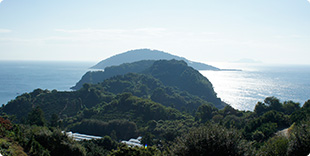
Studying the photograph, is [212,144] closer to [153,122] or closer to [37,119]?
[37,119]

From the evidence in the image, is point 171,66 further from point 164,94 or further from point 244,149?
point 244,149

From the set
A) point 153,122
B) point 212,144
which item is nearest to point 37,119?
point 153,122

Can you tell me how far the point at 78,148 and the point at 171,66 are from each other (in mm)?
104303

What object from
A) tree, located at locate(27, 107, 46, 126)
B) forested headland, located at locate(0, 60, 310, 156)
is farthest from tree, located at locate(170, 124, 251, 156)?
tree, located at locate(27, 107, 46, 126)

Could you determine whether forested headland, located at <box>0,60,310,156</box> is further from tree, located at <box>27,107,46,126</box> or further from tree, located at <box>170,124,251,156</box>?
tree, located at <box>27,107,46,126</box>

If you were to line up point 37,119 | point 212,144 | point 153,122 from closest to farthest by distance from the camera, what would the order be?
1. point 212,144
2. point 37,119
3. point 153,122

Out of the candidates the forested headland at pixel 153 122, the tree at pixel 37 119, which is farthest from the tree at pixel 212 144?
the tree at pixel 37 119

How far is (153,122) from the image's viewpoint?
1620 inches

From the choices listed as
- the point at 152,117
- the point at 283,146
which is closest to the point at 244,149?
the point at 283,146

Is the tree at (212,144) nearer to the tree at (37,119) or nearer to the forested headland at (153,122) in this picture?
the forested headland at (153,122)

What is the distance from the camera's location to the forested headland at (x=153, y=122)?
8938mm

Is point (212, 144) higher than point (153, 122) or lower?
higher

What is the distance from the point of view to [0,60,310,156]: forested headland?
8938mm

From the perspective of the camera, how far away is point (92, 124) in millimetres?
39906
